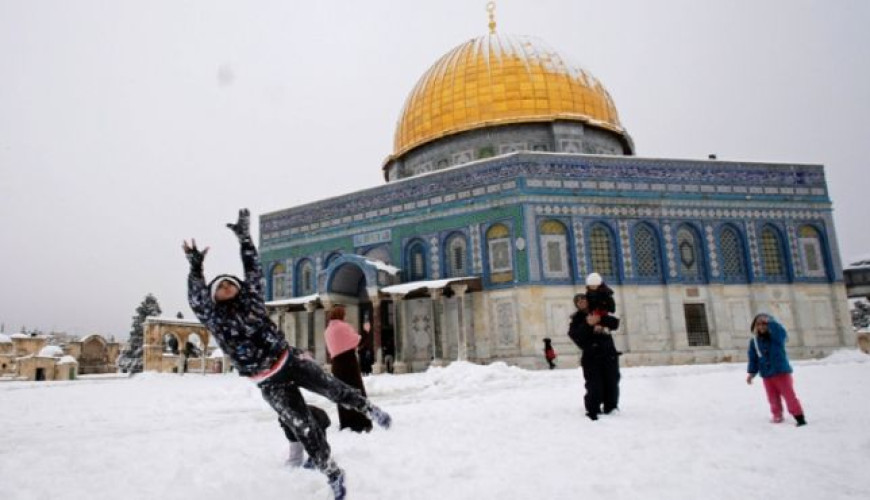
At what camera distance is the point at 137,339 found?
4300 cm

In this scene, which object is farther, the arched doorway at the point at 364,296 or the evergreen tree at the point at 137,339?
the evergreen tree at the point at 137,339

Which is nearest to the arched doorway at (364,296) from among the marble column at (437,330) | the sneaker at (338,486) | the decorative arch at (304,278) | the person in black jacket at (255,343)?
the marble column at (437,330)

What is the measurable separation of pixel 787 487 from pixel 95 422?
27.7 feet

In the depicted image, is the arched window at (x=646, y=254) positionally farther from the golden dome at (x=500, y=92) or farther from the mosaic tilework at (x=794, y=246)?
the golden dome at (x=500, y=92)

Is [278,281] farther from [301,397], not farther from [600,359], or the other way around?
[301,397]

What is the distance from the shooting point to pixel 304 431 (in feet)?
11.3

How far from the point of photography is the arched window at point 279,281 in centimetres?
2544

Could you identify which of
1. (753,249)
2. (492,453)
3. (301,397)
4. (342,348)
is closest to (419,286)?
(753,249)

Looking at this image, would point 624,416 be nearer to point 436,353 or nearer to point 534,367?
point 534,367

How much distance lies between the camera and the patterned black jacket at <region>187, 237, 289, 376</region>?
358 cm

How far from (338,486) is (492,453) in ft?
5.29

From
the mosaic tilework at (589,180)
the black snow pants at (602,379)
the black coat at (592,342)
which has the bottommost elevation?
the black snow pants at (602,379)

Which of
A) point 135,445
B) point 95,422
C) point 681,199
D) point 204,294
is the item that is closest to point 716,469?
point 204,294

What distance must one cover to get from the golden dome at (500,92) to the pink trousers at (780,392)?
18773mm
